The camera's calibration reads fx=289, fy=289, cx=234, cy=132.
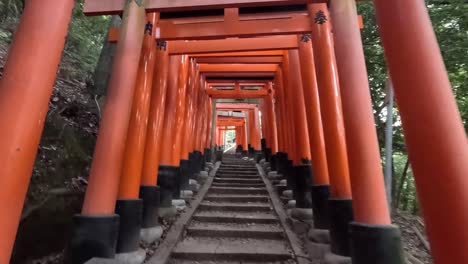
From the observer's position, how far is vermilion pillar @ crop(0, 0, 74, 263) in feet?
5.49

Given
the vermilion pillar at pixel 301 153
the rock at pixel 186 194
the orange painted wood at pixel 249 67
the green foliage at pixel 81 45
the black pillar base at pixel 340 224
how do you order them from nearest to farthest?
the black pillar base at pixel 340 224 < the vermilion pillar at pixel 301 153 < the rock at pixel 186 194 < the green foliage at pixel 81 45 < the orange painted wood at pixel 249 67

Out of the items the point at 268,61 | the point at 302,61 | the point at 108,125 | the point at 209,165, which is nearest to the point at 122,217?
the point at 108,125

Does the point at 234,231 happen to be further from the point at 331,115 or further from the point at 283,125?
the point at 283,125

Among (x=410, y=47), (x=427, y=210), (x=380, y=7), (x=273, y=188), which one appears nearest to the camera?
(x=427, y=210)

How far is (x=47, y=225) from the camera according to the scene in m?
3.56

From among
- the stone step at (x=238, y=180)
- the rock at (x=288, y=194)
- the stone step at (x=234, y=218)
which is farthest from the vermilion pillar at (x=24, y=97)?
the stone step at (x=238, y=180)

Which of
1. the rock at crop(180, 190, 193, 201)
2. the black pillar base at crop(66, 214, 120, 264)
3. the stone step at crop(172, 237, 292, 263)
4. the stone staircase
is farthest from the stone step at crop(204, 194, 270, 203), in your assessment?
the black pillar base at crop(66, 214, 120, 264)

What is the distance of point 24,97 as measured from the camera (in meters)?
1.77

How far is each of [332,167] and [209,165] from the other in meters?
8.36

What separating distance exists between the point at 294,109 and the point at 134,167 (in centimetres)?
378

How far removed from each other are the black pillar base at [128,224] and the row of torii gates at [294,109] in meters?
0.04

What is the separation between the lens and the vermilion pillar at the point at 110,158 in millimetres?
3139

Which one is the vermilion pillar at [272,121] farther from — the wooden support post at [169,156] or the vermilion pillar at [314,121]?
the vermilion pillar at [314,121]

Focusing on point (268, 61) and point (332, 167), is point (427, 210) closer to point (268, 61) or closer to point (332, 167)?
point (332, 167)
